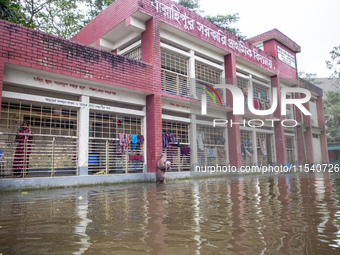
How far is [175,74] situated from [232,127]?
4.99m

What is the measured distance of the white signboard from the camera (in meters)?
21.5

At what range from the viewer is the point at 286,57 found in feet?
73.5

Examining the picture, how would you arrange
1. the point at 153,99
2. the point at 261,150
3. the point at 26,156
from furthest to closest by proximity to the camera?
the point at 261,150, the point at 153,99, the point at 26,156

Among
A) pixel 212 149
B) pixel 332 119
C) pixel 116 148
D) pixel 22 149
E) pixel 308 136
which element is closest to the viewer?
pixel 22 149

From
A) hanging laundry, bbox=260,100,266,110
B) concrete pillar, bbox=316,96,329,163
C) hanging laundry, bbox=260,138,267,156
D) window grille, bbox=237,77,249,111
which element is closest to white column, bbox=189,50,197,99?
window grille, bbox=237,77,249,111

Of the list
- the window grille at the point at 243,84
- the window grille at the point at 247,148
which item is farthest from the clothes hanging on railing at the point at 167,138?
the window grille at the point at 243,84

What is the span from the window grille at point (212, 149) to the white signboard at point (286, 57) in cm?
974

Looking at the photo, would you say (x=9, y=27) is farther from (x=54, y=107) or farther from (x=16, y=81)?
(x=54, y=107)

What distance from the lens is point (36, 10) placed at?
1858cm

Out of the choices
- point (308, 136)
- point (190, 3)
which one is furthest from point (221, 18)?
point (308, 136)

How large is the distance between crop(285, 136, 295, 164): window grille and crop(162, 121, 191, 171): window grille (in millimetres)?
12035

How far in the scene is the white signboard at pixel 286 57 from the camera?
2153 cm

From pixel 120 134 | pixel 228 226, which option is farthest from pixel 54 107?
pixel 228 226

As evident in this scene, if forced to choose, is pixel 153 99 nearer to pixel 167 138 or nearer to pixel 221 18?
pixel 167 138
